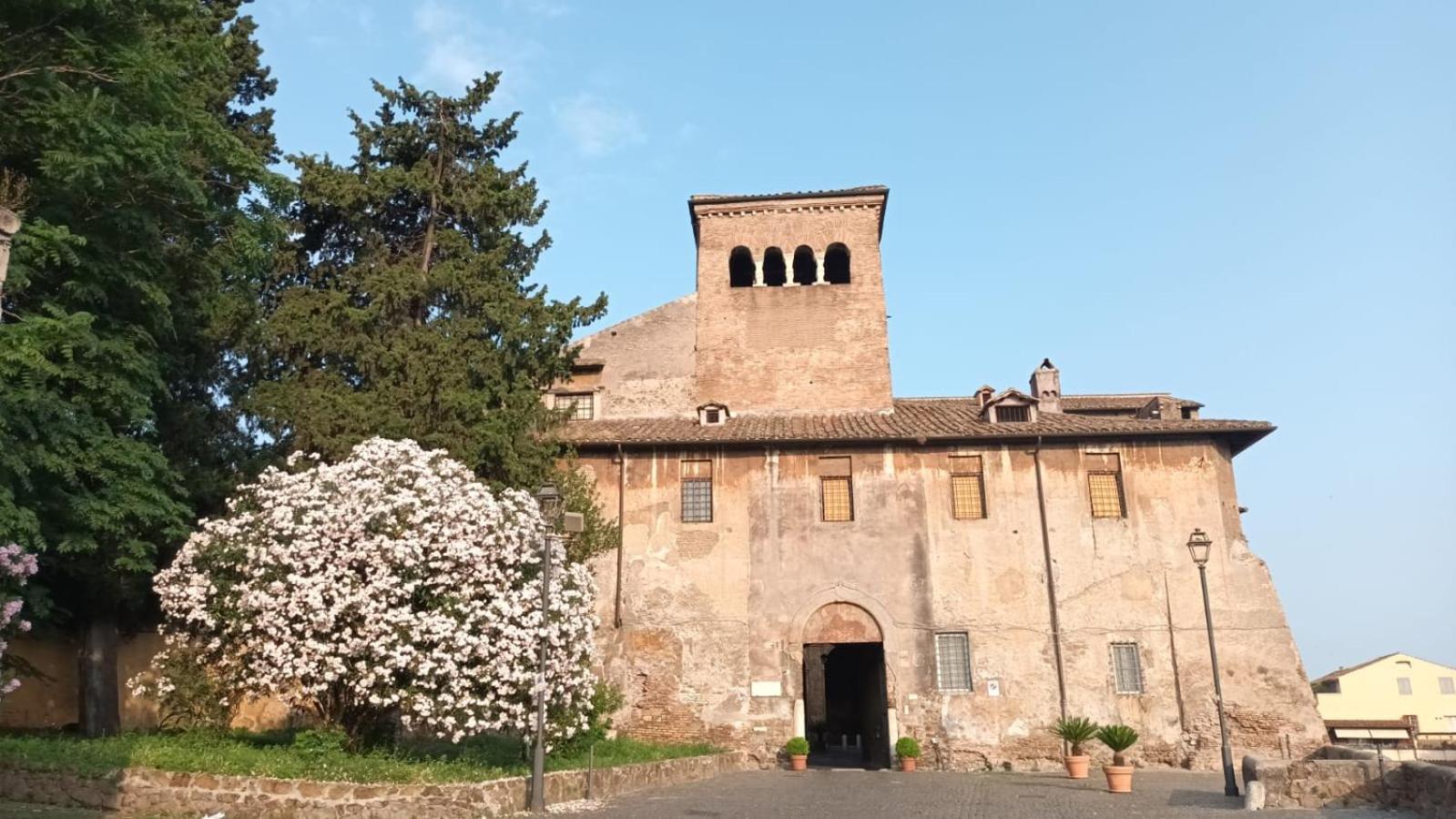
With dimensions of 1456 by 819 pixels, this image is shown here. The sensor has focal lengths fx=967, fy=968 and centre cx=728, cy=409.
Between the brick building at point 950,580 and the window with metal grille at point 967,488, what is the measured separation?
5 cm

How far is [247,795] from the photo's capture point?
477 inches

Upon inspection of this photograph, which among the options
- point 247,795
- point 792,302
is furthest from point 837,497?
point 247,795

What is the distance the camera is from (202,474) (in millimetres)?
17562

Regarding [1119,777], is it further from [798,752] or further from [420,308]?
[420,308]

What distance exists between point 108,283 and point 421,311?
246 inches

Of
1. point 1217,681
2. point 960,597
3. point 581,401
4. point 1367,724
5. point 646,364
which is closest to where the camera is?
point 1217,681

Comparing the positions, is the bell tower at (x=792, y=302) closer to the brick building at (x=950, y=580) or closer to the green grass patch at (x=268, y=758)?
the brick building at (x=950, y=580)

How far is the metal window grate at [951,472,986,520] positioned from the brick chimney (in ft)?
13.7

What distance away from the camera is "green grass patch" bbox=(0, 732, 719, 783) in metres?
12.6

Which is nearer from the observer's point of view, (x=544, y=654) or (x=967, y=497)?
(x=544, y=654)

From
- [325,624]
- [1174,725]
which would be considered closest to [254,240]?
[325,624]

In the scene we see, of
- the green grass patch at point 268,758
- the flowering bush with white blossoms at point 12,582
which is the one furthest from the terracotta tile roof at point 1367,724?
the flowering bush with white blossoms at point 12,582

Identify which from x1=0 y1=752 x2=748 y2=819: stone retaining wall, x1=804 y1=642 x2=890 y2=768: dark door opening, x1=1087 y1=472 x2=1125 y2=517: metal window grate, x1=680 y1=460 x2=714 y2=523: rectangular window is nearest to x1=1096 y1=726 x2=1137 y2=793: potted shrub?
x1=804 y1=642 x2=890 y2=768: dark door opening

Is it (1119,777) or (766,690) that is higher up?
(766,690)
